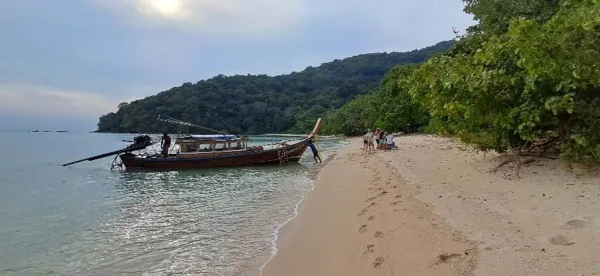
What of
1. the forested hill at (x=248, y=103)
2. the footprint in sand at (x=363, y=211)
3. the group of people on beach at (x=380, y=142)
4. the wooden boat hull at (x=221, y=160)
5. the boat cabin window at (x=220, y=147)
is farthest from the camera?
the forested hill at (x=248, y=103)

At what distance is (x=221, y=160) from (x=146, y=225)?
14.5 meters

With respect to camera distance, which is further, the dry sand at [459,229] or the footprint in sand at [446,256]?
the footprint in sand at [446,256]

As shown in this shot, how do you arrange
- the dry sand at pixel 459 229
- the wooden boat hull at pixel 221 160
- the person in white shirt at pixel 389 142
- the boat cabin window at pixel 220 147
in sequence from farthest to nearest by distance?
the person in white shirt at pixel 389 142 < the boat cabin window at pixel 220 147 < the wooden boat hull at pixel 221 160 < the dry sand at pixel 459 229

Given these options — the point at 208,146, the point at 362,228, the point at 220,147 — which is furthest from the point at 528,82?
the point at 208,146

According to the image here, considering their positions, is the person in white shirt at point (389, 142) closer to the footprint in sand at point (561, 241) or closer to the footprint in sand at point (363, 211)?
the footprint in sand at point (363, 211)

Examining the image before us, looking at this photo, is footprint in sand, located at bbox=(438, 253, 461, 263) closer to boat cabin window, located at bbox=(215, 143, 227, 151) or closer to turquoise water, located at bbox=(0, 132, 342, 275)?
turquoise water, located at bbox=(0, 132, 342, 275)

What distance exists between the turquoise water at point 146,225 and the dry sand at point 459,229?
0.93 meters

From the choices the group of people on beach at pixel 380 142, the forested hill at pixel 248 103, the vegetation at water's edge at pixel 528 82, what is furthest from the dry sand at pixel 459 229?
the forested hill at pixel 248 103

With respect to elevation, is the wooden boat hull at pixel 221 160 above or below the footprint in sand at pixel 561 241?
below

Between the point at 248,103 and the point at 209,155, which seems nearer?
the point at 209,155

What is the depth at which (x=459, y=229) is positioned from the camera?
5.70 m

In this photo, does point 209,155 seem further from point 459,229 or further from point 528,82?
point 459,229

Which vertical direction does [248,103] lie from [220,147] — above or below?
above

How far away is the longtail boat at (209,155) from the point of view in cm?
2381
